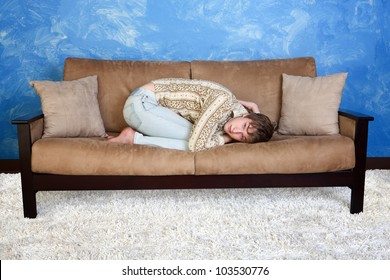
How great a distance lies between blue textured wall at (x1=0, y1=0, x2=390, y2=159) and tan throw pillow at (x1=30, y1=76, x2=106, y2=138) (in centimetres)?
78

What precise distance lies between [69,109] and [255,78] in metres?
1.32

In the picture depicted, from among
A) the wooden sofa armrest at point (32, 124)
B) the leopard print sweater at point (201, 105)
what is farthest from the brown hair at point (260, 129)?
the wooden sofa armrest at point (32, 124)

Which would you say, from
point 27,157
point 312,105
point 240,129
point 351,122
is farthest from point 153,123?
point 351,122

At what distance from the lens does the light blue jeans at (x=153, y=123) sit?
260 cm

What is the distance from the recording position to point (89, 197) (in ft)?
9.33

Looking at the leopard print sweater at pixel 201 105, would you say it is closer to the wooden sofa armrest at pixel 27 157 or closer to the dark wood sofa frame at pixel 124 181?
the dark wood sofa frame at pixel 124 181

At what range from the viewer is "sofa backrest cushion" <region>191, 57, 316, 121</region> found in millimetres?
3070

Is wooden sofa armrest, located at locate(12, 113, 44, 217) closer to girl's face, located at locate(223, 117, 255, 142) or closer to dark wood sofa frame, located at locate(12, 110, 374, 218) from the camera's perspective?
dark wood sofa frame, located at locate(12, 110, 374, 218)

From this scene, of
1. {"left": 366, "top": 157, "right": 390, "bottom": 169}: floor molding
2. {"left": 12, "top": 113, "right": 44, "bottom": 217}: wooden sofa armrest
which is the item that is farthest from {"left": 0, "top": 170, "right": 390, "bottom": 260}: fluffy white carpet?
{"left": 366, "top": 157, "right": 390, "bottom": 169}: floor molding

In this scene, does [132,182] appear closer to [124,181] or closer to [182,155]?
[124,181]

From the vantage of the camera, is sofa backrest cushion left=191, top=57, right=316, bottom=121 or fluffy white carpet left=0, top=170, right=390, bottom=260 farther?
sofa backrest cushion left=191, top=57, right=316, bottom=121

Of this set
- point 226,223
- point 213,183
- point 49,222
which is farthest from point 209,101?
point 49,222
